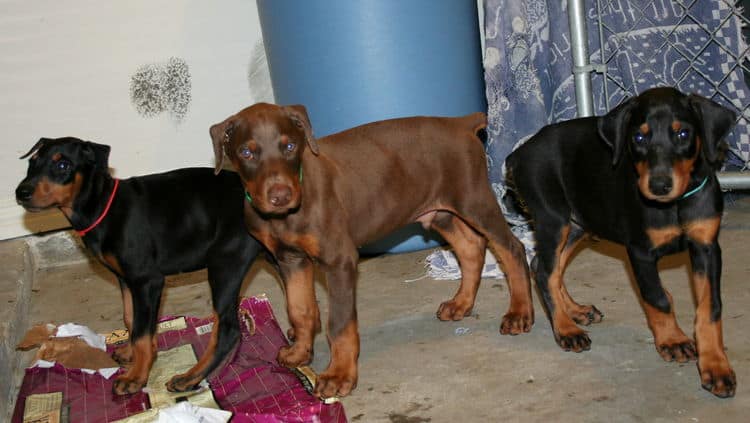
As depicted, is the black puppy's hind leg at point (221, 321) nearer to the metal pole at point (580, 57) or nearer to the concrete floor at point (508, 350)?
the concrete floor at point (508, 350)

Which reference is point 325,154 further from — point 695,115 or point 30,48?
point 30,48

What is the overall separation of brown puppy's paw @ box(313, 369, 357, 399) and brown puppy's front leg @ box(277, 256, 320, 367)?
407mm

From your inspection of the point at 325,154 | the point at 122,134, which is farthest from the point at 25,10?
the point at 325,154

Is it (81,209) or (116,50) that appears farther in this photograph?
(116,50)

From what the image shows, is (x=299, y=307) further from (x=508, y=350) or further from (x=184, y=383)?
(x=508, y=350)

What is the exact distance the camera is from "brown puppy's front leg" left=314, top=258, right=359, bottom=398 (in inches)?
149

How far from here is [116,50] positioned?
22.0ft

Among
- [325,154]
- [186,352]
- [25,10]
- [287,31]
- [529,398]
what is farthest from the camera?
[25,10]

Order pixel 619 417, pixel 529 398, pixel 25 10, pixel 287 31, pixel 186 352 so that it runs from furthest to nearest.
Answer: pixel 25 10
pixel 287 31
pixel 186 352
pixel 529 398
pixel 619 417

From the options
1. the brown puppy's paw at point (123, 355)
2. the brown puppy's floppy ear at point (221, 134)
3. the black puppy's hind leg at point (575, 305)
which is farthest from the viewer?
the brown puppy's paw at point (123, 355)

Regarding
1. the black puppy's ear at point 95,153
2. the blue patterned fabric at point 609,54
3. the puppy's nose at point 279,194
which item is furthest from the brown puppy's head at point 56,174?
the blue patterned fabric at point 609,54

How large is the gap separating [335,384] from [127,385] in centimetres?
107

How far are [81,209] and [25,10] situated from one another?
3291 mm

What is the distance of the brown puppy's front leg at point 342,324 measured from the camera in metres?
3.78
